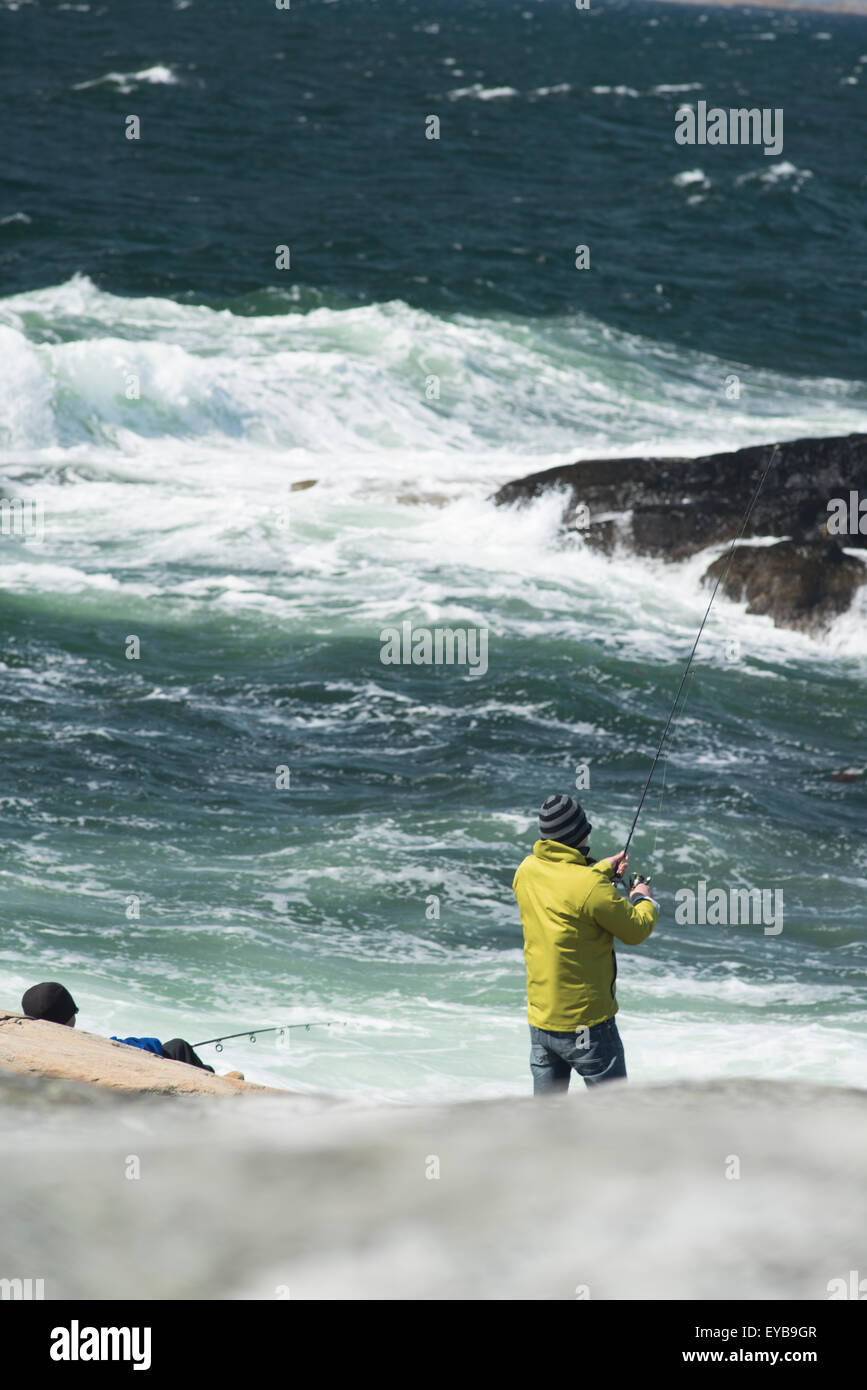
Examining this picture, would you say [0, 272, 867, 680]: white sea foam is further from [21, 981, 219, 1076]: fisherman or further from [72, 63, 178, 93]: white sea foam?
[72, 63, 178, 93]: white sea foam

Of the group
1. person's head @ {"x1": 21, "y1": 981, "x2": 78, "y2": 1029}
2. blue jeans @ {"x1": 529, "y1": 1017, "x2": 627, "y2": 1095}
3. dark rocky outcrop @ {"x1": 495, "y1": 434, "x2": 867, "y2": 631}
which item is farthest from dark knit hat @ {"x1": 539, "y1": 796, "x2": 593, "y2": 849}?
dark rocky outcrop @ {"x1": 495, "y1": 434, "x2": 867, "y2": 631}

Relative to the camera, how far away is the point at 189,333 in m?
27.4

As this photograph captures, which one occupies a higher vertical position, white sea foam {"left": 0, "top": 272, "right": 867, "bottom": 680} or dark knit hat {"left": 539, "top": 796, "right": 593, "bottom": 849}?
dark knit hat {"left": 539, "top": 796, "right": 593, "bottom": 849}

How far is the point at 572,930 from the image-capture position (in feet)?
17.6

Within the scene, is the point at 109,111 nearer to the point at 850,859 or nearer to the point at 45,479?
the point at 45,479

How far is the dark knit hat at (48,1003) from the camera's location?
19.2 feet

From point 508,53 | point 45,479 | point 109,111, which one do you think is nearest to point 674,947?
point 45,479

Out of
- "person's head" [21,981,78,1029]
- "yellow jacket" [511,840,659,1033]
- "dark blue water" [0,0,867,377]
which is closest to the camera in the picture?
"yellow jacket" [511,840,659,1033]

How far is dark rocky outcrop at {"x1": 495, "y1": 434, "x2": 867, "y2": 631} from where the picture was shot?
16.2 metres

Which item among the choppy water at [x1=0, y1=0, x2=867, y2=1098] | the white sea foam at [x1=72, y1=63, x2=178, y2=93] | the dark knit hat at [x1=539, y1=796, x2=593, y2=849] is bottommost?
the choppy water at [x1=0, y1=0, x2=867, y2=1098]

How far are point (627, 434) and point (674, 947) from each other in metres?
15.5

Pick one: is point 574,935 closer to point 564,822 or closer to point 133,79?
point 564,822

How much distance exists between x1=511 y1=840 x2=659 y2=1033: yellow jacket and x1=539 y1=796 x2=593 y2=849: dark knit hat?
0.12 ft

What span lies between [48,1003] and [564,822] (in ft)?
6.68
